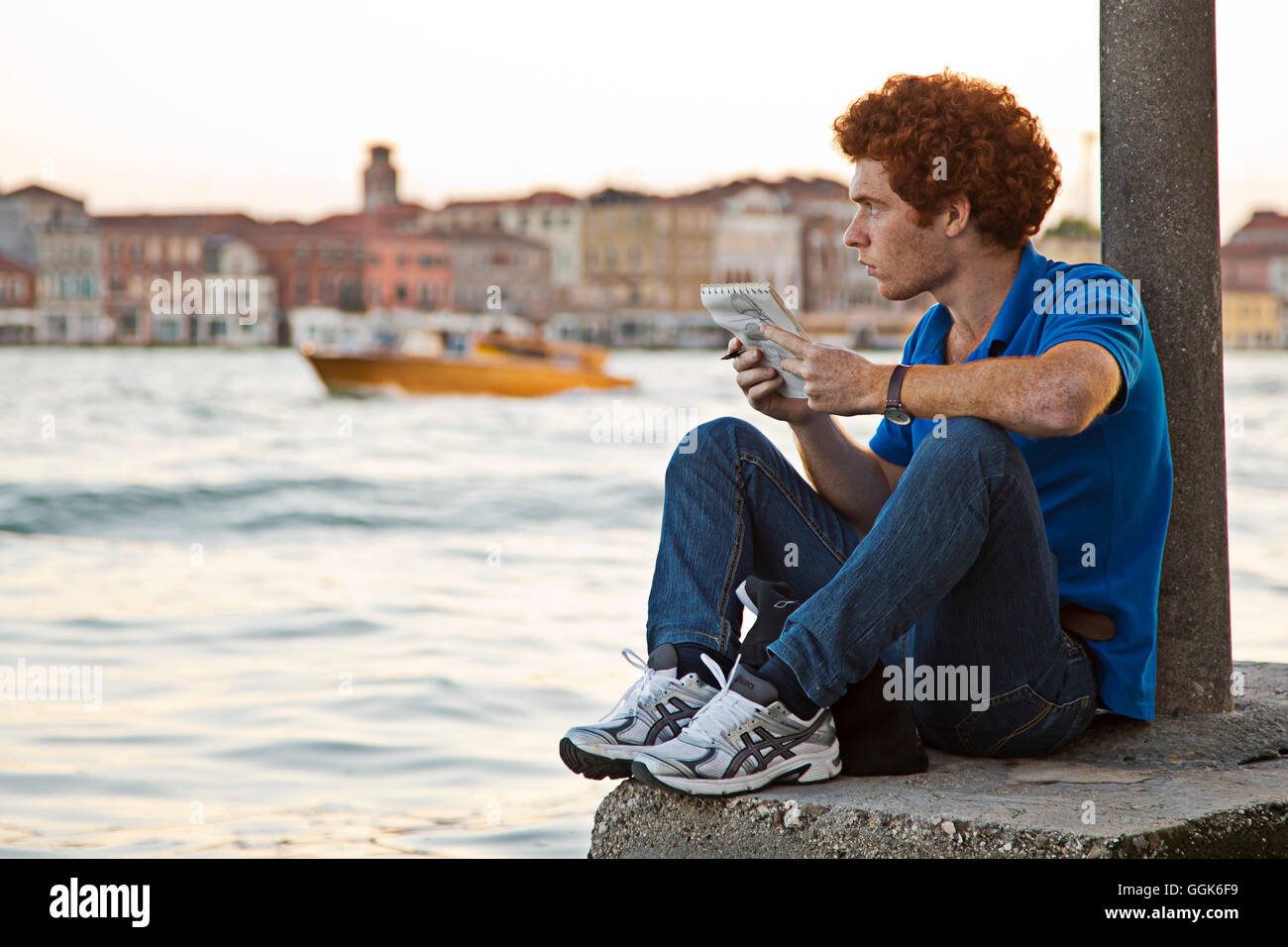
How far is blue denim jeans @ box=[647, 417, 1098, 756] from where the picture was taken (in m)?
1.82

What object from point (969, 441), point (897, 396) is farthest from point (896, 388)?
point (969, 441)

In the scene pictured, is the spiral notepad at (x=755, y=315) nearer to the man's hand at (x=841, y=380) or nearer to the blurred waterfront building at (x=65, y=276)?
the man's hand at (x=841, y=380)

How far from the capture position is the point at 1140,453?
1.96 meters

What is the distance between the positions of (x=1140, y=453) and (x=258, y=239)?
8085 cm

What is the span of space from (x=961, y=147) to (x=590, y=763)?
977 mm

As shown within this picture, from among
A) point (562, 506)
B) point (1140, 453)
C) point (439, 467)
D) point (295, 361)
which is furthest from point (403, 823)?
point (295, 361)

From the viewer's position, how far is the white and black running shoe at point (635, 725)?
6.41 feet

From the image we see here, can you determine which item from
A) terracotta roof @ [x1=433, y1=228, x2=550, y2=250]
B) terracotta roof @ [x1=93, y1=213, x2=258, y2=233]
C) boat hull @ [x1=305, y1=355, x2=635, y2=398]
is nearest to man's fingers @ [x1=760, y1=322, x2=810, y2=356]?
boat hull @ [x1=305, y1=355, x2=635, y2=398]

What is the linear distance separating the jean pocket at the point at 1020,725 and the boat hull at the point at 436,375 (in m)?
32.3

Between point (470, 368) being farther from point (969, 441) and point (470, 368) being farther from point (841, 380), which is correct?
point (969, 441)

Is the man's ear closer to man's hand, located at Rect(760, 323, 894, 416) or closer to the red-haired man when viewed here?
the red-haired man

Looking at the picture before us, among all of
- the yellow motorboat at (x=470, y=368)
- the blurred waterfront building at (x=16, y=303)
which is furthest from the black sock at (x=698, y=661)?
the blurred waterfront building at (x=16, y=303)

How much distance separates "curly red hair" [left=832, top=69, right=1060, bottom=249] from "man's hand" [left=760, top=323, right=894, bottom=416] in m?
0.26

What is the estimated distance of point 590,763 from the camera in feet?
6.46
